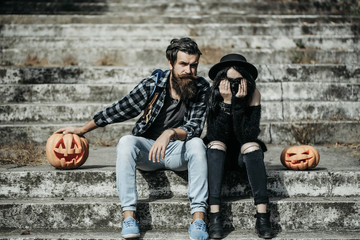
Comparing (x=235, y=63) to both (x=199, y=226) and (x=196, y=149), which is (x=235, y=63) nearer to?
(x=196, y=149)

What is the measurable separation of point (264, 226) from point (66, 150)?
1.72 metres

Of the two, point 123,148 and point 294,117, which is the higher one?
point 294,117

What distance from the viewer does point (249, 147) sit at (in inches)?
128

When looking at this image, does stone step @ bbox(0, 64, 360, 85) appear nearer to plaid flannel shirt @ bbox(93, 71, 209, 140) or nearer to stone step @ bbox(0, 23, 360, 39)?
stone step @ bbox(0, 23, 360, 39)

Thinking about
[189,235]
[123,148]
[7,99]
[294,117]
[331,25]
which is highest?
[331,25]

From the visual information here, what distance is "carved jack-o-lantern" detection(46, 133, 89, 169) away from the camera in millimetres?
3531

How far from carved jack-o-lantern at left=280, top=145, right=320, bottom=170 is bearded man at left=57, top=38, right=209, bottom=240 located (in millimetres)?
837

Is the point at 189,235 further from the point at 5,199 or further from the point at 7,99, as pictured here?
the point at 7,99

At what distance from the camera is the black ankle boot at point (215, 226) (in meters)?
3.08

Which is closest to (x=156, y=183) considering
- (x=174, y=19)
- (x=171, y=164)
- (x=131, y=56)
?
(x=171, y=164)

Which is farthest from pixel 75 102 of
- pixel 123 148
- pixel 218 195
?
pixel 218 195

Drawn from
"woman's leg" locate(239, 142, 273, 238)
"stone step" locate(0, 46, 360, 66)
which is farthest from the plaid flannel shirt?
"stone step" locate(0, 46, 360, 66)

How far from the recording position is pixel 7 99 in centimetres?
536

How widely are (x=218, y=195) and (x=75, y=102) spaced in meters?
2.96
